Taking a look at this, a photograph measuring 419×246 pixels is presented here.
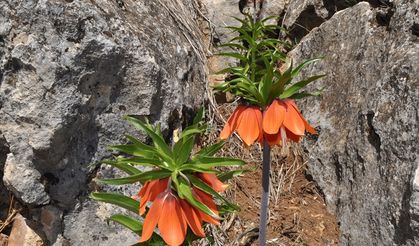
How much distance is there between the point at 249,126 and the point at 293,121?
0.55ft

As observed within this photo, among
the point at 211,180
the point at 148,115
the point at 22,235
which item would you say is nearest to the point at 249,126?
the point at 211,180

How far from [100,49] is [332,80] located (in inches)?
63.4

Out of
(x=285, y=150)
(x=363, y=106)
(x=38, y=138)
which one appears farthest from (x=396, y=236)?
(x=38, y=138)

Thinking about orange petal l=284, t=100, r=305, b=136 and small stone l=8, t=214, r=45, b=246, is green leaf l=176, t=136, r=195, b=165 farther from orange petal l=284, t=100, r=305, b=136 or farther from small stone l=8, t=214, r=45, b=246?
small stone l=8, t=214, r=45, b=246

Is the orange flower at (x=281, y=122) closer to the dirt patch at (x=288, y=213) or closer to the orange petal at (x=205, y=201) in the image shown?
the orange petal at (x=205, y=201)

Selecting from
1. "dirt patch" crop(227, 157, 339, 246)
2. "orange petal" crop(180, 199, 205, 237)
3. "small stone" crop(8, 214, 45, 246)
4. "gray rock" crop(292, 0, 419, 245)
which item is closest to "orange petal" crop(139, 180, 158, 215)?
"orange petal" crop(180, 199, 205, 237)

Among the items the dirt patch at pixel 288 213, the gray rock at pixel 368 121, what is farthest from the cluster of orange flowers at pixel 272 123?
the dirt patch at pixel 288 213

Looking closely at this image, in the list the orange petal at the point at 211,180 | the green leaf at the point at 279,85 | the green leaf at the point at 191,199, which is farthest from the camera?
the green leaf at the point at 279,85

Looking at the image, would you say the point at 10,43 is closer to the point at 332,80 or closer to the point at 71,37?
the point at 71,37

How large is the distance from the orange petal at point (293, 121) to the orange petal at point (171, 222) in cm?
66

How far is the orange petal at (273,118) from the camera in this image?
6.24 ft

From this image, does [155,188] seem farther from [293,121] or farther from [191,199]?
[293,121]

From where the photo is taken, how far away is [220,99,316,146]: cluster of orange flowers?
75.4 inches

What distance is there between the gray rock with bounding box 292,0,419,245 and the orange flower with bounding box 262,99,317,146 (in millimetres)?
696
